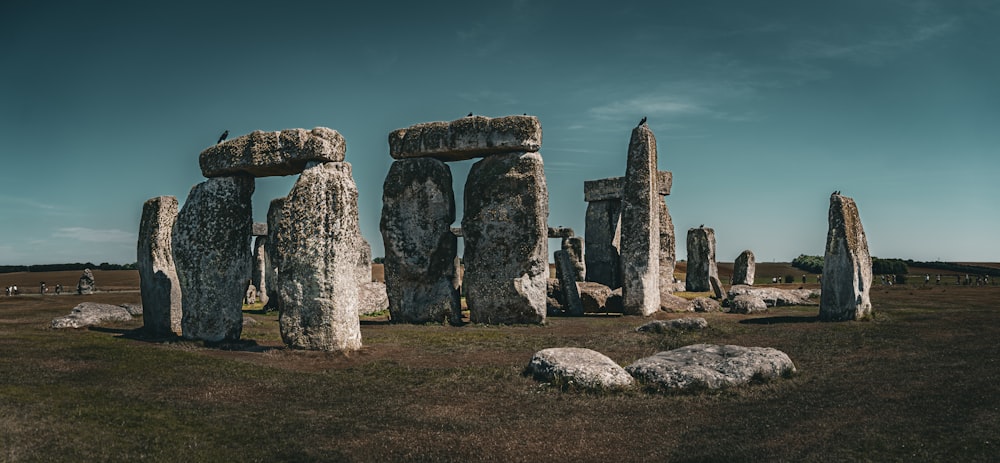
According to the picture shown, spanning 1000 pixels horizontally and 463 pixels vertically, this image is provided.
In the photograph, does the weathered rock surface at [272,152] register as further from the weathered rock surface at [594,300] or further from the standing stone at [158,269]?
the weathered rock surface at [594,300]

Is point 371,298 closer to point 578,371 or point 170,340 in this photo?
point 170,340

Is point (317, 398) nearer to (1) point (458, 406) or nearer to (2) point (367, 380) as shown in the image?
(2) point (367, 380)

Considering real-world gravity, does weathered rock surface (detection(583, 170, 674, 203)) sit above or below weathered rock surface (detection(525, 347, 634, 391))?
above

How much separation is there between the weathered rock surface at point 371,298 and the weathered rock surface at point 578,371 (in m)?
13.4

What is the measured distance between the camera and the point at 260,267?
29203 millimetres

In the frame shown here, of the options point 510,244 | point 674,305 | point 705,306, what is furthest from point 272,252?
point 705,306

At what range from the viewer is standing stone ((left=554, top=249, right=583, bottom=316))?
837 inches

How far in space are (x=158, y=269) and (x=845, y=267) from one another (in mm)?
16443

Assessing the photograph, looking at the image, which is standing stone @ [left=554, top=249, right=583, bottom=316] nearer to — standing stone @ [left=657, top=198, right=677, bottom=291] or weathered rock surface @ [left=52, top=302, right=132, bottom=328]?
standing stone @ [left=657, top=198, right=677, bottom=291]

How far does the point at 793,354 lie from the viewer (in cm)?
1199

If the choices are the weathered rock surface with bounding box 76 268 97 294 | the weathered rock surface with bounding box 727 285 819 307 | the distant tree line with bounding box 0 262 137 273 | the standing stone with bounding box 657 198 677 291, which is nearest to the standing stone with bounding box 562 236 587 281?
the standing stone with bounding box 657 198 677 291

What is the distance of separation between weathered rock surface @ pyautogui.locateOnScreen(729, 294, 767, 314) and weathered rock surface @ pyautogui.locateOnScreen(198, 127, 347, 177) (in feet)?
44.7

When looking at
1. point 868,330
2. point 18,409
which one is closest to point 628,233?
point 868,330

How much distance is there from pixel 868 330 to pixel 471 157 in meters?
11.0
